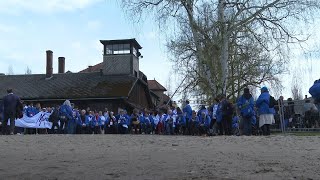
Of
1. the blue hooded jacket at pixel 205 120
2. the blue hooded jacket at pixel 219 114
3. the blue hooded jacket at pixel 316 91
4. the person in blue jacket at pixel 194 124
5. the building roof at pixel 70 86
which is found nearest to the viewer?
the blue hooded jacket at pixel 316 91

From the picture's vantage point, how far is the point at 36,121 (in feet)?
93.1

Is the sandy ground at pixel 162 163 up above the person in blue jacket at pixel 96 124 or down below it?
below

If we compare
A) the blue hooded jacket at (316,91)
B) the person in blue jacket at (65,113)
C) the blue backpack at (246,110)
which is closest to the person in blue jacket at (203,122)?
the blue backpack at (246,110)

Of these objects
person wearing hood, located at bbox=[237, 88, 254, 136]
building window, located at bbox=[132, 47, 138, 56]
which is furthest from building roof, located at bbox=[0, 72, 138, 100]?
person wearing hood, located at bbox=[237, 88, 254, 136]

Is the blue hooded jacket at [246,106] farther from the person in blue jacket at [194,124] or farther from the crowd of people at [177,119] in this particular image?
the person in blue jacket at [194,124]

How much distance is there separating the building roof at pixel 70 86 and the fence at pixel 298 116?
27406 millimetres

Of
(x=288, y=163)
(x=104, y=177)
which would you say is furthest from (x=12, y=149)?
(x=288, y=163)

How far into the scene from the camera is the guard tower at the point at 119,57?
5572cm

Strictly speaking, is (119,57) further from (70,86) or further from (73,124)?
(73,124)

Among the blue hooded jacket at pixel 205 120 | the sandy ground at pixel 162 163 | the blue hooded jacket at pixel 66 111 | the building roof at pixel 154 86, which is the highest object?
the building roof at pixel 154 86

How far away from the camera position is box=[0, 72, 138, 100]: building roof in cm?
5234

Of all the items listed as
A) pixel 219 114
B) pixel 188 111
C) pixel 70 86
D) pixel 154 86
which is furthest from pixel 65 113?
pixel 154 86

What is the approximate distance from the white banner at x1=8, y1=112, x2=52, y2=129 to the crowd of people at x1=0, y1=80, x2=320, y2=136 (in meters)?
0.34

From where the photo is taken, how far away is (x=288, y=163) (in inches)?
388
